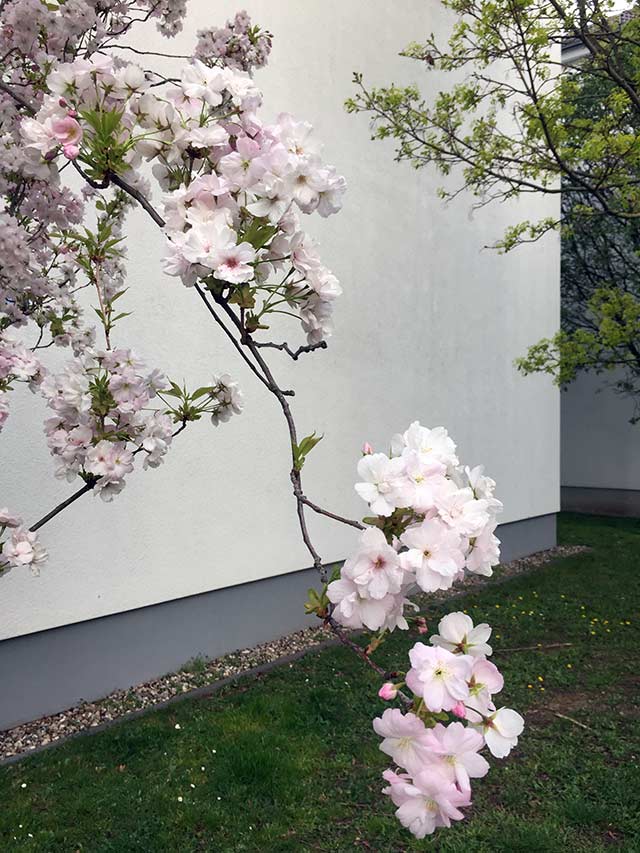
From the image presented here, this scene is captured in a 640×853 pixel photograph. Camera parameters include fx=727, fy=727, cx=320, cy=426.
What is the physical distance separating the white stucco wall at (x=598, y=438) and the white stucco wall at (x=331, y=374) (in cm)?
483

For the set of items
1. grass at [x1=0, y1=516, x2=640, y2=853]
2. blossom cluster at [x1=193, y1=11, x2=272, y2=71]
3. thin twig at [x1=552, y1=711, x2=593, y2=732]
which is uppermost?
blossom cluster at [x1=193, y1=11, x2=272, y2=71]

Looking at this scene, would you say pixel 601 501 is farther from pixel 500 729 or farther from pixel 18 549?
pixel 500 729

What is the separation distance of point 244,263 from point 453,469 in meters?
0.42

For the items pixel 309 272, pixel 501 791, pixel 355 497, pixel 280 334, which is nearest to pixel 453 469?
pixel 309 272

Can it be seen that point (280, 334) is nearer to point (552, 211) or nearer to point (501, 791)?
point (501, 791)

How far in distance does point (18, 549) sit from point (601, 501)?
11.4m

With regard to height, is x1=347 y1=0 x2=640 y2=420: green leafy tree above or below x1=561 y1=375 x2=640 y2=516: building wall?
above

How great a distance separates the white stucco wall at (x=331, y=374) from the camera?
12.3ft

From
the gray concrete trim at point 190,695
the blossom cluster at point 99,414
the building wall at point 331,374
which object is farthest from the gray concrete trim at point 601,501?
the blossom cluster at point 99,414

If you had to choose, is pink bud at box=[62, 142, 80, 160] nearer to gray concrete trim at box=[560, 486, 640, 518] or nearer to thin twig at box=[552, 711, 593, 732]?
thin twig at box=[552, 711, 593, 732]

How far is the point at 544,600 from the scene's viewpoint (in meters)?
5.86

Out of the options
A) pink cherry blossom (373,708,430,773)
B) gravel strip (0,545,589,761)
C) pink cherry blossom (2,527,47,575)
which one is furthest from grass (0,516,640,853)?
pink cherry blossom (373,708,430,773)

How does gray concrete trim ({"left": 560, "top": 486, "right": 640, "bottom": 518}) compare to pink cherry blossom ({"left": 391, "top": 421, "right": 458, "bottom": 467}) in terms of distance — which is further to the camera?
gray concrete trim ({"left": 560, "top": 486, "right": 640, "bottom": 518})

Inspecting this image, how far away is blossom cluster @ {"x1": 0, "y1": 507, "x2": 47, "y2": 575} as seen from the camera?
64.3 inches
